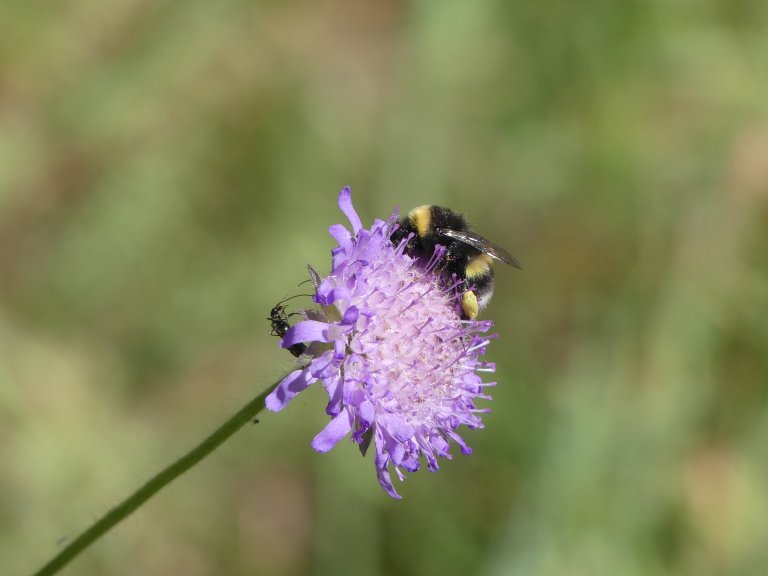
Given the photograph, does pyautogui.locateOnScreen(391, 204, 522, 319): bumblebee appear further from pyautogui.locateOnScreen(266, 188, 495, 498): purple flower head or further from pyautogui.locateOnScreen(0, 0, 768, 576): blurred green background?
pyautogui.locateOnScreen(0, 0, 768, 576): blurred green background

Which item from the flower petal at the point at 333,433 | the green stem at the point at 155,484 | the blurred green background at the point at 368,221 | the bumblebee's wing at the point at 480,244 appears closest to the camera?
the green stem at the point at 155,484

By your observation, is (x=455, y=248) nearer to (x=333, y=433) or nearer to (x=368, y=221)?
(x=333, y=433)

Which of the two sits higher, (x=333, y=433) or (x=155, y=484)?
(x=155, y=484)

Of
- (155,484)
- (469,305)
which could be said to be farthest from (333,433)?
(469,305)

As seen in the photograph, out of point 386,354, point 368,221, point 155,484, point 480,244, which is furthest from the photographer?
point 368,221

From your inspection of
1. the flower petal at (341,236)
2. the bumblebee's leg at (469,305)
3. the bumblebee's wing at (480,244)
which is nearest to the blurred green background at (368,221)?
the bumblebee's leg at (469,305)

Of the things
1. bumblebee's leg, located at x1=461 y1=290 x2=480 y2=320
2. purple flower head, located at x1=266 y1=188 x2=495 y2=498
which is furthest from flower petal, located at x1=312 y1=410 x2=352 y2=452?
bumblebee's leg, located at x1=461 y1=290 x2=480 y2=320

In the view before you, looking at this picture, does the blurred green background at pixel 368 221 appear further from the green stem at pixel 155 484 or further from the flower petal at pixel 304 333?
the flower petal at pixel 304 333
